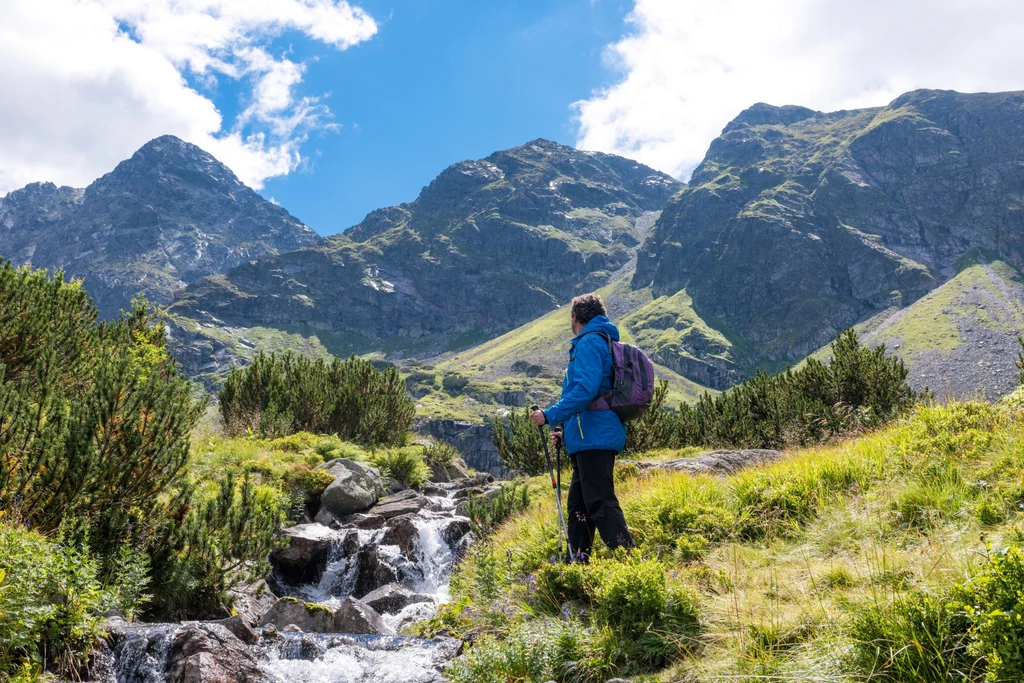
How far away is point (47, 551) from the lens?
4.62 meters

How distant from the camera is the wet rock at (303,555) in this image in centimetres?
1134

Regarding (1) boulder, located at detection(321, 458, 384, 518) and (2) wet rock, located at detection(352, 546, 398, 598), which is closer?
(2) wet rock, located at detection(352, 546, 398, 598)

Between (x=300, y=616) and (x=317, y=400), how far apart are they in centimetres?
1503

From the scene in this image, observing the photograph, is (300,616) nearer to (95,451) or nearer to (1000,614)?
(95,451)

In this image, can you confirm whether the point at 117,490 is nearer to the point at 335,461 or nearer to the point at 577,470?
the point at 577,470

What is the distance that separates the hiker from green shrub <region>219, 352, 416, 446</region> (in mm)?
15700

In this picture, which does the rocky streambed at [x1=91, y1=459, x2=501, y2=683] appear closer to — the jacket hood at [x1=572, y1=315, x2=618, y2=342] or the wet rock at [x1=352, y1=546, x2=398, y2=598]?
the wet rock at [x1=352, y1=546, x2=398, y2=598]

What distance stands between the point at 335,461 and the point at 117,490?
33.2ft

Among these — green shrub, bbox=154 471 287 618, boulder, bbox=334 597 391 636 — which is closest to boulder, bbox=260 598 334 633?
boulder, bbox=334 597 391 636

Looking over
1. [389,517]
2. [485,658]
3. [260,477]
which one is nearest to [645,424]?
[389,517]

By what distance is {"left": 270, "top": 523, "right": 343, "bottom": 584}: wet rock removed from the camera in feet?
37.2

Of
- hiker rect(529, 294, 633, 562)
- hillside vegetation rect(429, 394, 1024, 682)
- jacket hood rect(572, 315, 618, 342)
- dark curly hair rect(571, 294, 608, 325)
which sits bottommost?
hillside vegetation rect(429, 394, 1024, 682)

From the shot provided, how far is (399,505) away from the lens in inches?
607

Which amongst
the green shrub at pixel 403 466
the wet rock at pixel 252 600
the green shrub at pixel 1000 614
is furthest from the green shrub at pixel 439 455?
the green shrub at pixel 1000 614
